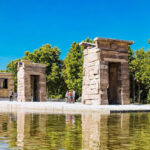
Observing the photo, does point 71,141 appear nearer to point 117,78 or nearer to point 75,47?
point 117,78

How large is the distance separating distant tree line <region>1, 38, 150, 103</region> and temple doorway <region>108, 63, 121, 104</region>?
567 inches

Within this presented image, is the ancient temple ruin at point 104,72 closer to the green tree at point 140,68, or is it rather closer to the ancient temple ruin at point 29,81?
the ancient temple ruin at point 29,81

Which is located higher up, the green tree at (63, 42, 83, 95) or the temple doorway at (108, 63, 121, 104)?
the green tree at (63, 42, 83, 95)

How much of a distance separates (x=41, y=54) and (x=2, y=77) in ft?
24.1

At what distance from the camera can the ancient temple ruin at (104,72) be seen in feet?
64.7

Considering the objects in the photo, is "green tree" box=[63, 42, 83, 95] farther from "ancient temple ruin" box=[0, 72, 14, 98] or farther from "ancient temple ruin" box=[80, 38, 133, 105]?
"ancient temple ruin" box=[80, 38, 133, 105]

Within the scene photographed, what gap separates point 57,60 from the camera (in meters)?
46.2

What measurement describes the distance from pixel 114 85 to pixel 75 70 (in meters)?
17.3

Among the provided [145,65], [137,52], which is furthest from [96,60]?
[137,52]

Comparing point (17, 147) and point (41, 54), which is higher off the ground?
point (41, 54)

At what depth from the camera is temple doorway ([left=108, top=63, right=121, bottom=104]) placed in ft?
70.5

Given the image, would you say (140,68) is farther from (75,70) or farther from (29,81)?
(29,81)

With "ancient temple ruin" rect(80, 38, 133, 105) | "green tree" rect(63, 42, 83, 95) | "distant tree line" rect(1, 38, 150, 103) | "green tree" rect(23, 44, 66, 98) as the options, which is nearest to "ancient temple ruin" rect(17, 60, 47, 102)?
"distant tree line" rect(1, 38, 150, 103)

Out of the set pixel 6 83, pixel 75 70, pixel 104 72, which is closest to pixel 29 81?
pixel 75 70
